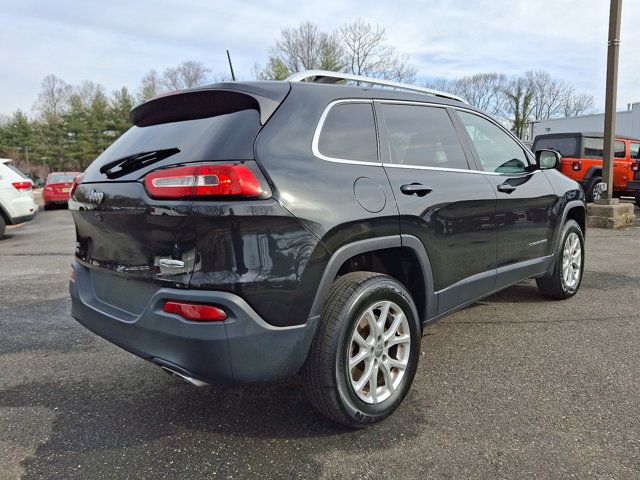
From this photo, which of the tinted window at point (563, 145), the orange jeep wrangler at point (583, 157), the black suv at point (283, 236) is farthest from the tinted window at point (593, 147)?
the black suv at point (283, 236)

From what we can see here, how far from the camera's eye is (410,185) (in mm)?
2816

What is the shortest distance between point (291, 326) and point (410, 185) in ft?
3.67

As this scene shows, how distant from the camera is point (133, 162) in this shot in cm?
251

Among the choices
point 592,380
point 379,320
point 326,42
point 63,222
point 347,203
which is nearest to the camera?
point 347,203

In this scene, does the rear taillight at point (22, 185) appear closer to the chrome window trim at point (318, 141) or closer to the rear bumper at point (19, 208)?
the rear bumper at point (19, 208)

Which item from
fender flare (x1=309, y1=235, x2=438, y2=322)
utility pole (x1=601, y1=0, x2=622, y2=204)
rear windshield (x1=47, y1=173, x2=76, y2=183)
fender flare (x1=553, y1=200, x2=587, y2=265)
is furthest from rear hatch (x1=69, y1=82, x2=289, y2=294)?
rear windshield (x1=47, y1=173, x2=76, y2=183)

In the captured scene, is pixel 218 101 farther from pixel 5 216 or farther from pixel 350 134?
pixel 5 216

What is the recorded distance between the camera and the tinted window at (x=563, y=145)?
1240cm

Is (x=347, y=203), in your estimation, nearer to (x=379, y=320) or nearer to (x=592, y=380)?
(x=379, y=320)

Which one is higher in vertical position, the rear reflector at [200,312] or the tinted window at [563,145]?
the tinted window at [563,145]

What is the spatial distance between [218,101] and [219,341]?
1.18 meters

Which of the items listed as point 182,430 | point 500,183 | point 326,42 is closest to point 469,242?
point 500,183

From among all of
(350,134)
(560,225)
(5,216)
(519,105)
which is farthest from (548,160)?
(519,105)

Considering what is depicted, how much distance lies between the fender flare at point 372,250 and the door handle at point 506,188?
108 centimetres
